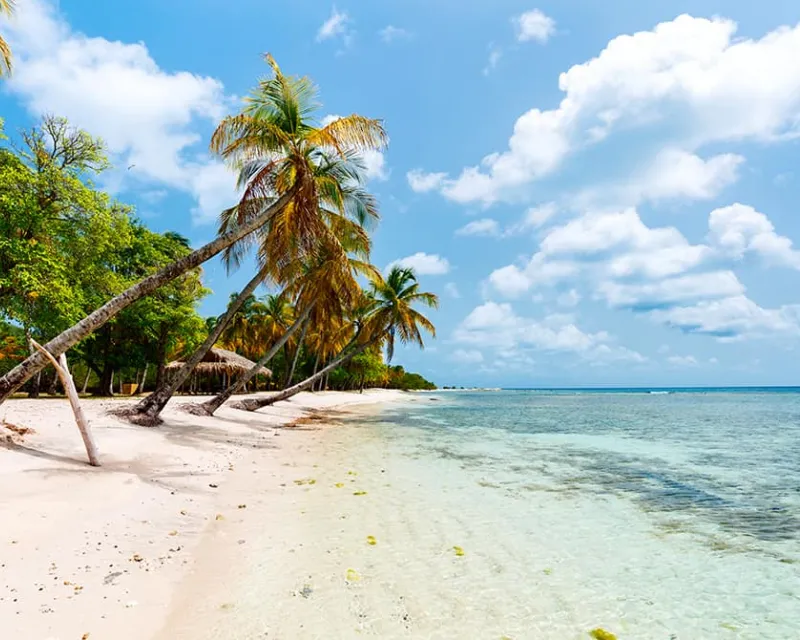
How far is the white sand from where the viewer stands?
10.4 ft

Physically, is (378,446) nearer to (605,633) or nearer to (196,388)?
(605,633)

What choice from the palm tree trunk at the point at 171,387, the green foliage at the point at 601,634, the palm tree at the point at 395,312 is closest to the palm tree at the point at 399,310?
the palm tree at the point at 395,312

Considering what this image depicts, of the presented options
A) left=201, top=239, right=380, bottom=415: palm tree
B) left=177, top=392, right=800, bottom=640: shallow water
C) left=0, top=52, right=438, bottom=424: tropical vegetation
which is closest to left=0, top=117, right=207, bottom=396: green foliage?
left=0, top=52, right=438, bottom=424: tropical vegetation

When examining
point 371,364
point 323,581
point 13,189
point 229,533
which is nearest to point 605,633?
→ point 323,581

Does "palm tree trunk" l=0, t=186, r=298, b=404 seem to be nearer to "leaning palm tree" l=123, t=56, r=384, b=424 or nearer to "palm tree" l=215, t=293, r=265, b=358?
"leaning palm tree" l=123, t=56, r=384, b=424

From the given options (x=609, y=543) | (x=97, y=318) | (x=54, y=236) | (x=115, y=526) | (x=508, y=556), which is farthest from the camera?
(x=54, y=236)

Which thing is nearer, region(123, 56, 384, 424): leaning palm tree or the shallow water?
the shallow water

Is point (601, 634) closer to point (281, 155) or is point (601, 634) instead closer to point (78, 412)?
point (78, 412)

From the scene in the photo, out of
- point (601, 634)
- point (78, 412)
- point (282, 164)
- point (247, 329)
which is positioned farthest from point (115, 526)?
point (247, 329)

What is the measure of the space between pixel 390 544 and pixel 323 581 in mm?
1118

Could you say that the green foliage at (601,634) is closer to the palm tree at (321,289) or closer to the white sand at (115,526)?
the white sand at (115,526)

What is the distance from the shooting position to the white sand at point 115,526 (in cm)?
318

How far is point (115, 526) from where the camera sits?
4.80 m

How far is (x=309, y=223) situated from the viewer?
33.2ft
